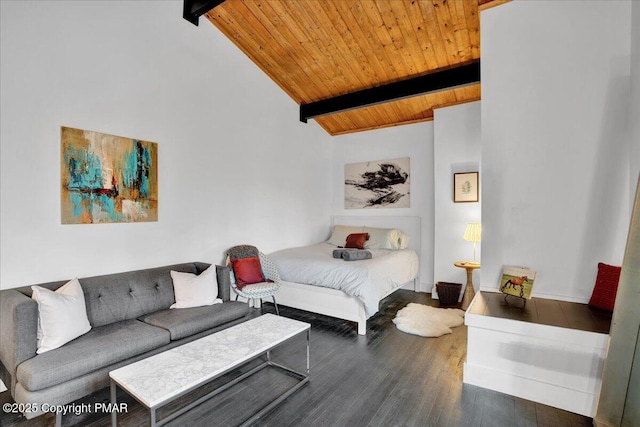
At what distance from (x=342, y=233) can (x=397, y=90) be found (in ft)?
8.05

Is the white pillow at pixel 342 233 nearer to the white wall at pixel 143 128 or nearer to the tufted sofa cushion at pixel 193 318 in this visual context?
the white wall at pixel 143 128

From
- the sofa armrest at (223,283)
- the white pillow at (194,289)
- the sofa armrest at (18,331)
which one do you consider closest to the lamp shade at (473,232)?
the sofa armrest at (223,283)

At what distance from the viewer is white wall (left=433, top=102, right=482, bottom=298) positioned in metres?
4.35

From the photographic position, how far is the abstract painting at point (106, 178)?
2.52 meters

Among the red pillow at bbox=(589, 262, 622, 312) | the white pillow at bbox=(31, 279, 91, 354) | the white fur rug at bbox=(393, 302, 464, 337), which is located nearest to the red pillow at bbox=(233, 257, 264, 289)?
the white pillow at bbox=(31, 279, 91, 354)

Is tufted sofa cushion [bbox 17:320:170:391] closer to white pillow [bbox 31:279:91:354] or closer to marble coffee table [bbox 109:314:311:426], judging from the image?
white pillow [bbox 31:279:91:354]

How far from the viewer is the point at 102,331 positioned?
7.42 feet

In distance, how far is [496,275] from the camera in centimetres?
285


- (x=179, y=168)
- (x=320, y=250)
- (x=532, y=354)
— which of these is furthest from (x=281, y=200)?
(x=532, y=354)

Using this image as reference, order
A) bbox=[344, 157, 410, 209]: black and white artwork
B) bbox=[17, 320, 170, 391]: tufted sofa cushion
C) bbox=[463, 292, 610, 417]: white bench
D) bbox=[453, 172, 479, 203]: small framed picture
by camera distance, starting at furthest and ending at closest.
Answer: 1. bbox=[344, 157, 410, 209]: black and white artwork
2. bbox=[453, 172, 479, 203]: small framed picture
3. bbox=[463, 292, 610, 417]: white bench
4. bbox=[17, 320, 170, 391]: tufted sofa cushion

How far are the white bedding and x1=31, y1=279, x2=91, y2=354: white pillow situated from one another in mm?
2138

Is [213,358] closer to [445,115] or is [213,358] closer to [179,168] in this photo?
[179,168]

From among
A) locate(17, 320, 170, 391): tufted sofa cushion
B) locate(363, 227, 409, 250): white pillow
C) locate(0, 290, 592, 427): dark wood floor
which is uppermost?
locate(363, 227, 409, 250): white pillow

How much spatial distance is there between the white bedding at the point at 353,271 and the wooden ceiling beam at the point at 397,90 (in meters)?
2.24
